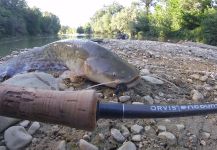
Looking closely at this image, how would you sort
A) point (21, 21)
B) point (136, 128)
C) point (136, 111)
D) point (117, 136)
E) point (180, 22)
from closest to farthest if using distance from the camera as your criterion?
point (136, 111), point (117, 136), point (136, 128), point (180, 22), point (21, 21)

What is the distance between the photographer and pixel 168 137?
315cm

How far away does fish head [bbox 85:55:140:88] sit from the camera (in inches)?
153

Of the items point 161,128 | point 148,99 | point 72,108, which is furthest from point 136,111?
point 148,99

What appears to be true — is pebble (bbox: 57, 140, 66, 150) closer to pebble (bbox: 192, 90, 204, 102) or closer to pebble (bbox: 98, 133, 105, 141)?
pebble (bbox: 98, 133, 105, 141)

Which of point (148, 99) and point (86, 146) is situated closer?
point (86, 146)

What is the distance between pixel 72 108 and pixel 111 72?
7.64 feet

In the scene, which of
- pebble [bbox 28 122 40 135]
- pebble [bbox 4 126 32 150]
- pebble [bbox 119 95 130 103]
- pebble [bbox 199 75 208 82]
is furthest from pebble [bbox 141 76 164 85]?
pebble [bbox 4 126 32 150]

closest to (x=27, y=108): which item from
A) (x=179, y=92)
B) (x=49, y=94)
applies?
(x=49, y=94)

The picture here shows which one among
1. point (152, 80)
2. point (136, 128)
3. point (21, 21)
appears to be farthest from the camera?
point (21, 21)

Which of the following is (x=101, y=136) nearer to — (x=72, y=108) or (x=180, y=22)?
(x=72, y=108)

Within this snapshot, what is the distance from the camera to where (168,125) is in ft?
11.1

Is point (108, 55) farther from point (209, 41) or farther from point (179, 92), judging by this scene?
point (209, 41)

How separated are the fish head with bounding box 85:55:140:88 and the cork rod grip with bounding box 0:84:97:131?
223cm

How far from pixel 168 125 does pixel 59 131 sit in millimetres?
1019
